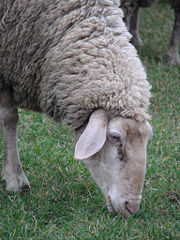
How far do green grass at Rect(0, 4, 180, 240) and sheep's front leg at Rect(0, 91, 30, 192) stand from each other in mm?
109

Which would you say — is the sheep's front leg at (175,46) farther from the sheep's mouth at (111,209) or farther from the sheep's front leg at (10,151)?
the sheep's mouth at (111,209)

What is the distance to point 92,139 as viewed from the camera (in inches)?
103

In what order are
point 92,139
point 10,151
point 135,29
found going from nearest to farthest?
point 92,139, point 10,151, point 135,29

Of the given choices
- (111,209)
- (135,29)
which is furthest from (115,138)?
(135,29)

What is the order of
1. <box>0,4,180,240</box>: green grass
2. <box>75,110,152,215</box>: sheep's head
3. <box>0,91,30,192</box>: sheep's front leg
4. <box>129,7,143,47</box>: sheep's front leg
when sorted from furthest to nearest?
<box>129,7,143,47</box>: sheep's front leg < <box>0,91,30,192</box>: sheep's front leg < <box>0,4,180,240</box>: green grass < <box>75,110,152,215</box>: sheep's head

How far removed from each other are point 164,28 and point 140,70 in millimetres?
5917

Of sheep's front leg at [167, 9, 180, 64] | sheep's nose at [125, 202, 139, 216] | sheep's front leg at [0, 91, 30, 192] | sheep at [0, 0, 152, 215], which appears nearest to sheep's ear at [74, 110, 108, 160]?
sheep at [0, 0, 152, 215]

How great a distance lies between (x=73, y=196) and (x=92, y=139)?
0.85 metres

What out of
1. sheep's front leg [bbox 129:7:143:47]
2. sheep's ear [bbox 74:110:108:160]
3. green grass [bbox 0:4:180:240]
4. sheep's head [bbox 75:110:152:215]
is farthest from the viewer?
sheep's front leg [bbox 129:7:143:47]

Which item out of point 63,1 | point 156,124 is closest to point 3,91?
point 63,1

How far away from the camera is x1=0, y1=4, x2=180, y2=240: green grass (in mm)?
2863

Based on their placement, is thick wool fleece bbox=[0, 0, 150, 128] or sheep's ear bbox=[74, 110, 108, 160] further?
thick wool fleece bbox=[0, 0, 150, 128]

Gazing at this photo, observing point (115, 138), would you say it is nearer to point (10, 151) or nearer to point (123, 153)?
point (123, 153)

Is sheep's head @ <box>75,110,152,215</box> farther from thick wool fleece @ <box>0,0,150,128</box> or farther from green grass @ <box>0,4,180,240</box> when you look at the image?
green grass @ <box>0,4,180,240</box>
